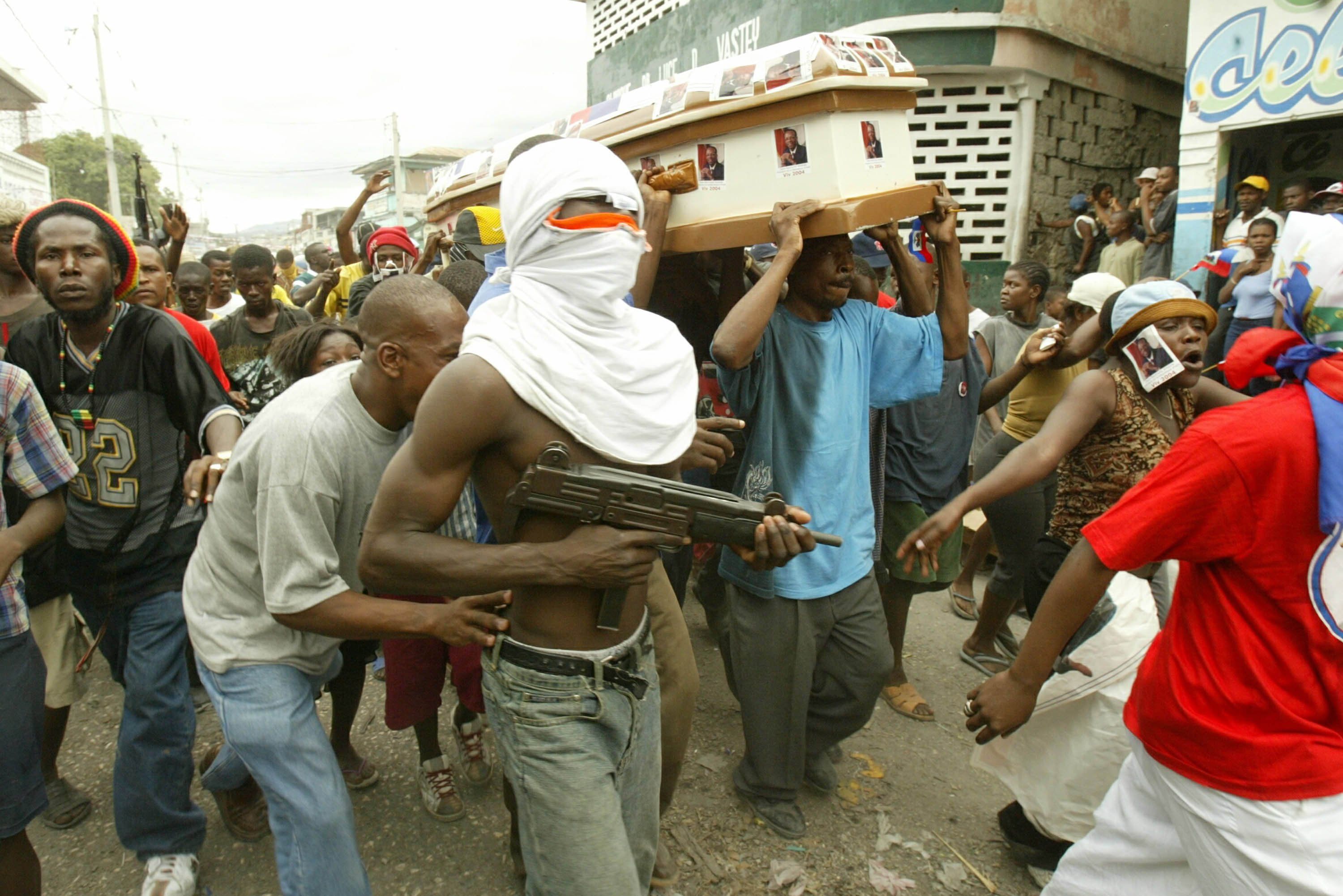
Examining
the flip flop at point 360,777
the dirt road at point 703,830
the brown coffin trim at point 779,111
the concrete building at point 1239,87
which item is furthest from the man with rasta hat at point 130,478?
the concrete building at point 1239,87

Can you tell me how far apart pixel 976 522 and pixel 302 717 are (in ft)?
14.5

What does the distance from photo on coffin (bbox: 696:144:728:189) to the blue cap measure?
1240mm

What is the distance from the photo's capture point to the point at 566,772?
1727 millimetres

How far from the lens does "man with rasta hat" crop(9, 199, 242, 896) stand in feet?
8.21

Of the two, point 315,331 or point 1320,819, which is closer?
point 1320,819

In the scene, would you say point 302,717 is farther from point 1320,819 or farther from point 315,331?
point 1320,819

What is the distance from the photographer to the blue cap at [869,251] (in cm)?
400

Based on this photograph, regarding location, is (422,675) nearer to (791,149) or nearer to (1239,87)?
(791,149)

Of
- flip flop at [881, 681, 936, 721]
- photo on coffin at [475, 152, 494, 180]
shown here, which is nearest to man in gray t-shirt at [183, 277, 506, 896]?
photo on coffin at [475, 152, 494, 180]

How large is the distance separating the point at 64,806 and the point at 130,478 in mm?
1350

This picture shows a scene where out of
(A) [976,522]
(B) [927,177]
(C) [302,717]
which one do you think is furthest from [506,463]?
(B) [927,177]

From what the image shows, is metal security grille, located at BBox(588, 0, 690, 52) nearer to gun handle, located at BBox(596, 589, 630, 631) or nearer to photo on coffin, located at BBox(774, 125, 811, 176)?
photo on coffin, located at BBox(774, 125, 811, 176)

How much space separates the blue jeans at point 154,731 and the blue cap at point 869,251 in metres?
3.10

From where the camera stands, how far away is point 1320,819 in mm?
1507
